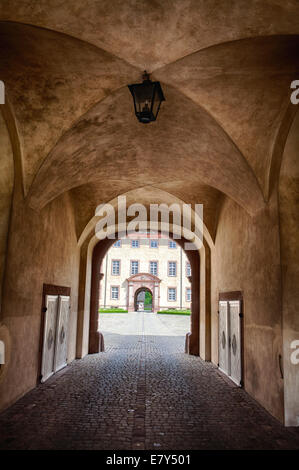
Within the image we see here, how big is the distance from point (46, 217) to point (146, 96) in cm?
393

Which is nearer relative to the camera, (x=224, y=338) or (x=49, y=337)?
(x=49, y=337)

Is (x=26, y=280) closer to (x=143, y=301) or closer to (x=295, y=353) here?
(x=295, y=353)

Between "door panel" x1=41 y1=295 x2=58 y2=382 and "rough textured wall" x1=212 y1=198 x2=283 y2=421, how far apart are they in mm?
4087

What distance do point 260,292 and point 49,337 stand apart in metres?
4.57

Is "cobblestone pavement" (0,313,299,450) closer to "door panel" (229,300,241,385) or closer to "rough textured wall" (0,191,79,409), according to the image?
"door panel" (229,300,241,385)

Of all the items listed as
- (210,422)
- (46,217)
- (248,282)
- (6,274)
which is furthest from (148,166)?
(210,422)

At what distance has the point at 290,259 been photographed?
5.35 metres

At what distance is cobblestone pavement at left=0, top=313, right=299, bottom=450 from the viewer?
4.41 metres

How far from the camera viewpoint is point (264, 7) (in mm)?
3654

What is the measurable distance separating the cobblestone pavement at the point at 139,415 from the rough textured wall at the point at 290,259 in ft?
1.71

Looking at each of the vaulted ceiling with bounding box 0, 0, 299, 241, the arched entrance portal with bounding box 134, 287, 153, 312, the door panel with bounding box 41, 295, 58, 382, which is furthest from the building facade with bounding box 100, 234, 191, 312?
the vaulted ceiling with bounding box 0, 0, 299, 241

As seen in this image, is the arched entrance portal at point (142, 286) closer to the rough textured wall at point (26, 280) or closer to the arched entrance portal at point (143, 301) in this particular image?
the arched entrance portal at point (143, 301)

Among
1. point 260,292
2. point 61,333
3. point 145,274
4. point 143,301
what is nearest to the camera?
point 260,292

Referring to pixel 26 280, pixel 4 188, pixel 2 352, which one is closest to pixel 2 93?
pixel 4 188
